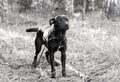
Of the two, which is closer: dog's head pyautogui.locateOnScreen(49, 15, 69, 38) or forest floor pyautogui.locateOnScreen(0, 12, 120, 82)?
dog's head pyautogui.locateOnScreen(49, 15, 69, 38)

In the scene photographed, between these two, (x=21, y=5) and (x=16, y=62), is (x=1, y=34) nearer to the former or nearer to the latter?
(x=16, y=62)

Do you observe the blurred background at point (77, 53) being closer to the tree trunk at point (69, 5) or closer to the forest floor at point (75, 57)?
the forest floor at point (75, 57)

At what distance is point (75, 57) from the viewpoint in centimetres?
679

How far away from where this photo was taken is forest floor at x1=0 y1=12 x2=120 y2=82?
5148 mm

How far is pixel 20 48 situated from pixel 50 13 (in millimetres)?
7777

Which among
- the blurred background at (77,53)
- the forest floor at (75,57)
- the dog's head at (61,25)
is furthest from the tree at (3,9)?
the dog's head at (61,25)

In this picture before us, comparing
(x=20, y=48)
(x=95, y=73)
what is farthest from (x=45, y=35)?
(x=20, y=48)

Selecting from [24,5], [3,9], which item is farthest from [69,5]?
[3,9]

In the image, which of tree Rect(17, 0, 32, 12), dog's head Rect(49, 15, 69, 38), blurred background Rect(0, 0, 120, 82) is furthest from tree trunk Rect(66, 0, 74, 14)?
dog's head Rect(49, 15, 69, 38)

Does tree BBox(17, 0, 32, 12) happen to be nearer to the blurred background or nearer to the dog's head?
the blurred background

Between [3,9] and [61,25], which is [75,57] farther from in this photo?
[3,9]

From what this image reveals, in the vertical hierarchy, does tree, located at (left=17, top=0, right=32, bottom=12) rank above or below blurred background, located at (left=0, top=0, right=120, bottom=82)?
above

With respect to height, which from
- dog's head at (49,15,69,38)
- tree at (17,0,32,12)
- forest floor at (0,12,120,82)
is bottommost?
forest floor at (0,12,120,82)

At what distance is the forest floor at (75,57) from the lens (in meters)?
5.15
